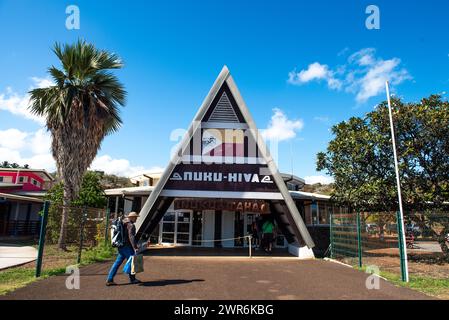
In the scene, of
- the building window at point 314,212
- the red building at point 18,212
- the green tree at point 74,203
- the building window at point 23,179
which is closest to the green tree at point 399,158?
the building window at point 314,212

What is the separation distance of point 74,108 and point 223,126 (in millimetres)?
6948

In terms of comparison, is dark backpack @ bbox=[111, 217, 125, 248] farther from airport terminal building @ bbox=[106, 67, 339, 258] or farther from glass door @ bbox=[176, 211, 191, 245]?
glass door @ bbox=[176, 211, 191, 245]

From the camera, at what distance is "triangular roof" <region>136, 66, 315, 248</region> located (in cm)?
1312

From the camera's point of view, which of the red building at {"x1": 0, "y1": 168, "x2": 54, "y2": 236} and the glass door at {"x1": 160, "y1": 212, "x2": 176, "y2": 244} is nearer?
the glass door at {"x1": 160, "y1": 212, "x2": 176, "y2": 244}

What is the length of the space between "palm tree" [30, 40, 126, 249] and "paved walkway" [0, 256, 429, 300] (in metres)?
5.56

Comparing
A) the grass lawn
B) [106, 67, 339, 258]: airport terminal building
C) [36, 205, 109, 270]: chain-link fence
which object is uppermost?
[106, 67, 339, 258]: airport terminal building

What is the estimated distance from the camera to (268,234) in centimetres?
1563

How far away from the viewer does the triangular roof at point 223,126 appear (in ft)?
43.1

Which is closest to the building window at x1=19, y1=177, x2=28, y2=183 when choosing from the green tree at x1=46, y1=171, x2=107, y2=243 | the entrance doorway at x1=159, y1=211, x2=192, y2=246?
the green tree at x1=46, y1=171, x2=107, y2=243

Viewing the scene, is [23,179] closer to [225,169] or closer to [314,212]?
[225,169]

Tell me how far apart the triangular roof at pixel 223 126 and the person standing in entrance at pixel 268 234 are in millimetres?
1009

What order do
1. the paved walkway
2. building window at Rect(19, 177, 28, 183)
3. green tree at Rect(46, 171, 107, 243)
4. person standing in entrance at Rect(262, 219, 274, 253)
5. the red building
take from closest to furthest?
the paved walkway, green tree at Rect(46, 171, 107, 243), person standing in entrance at Rect(262, 219, 274, 253), the red building, building window at Rect(19, 177, 28, 183)
